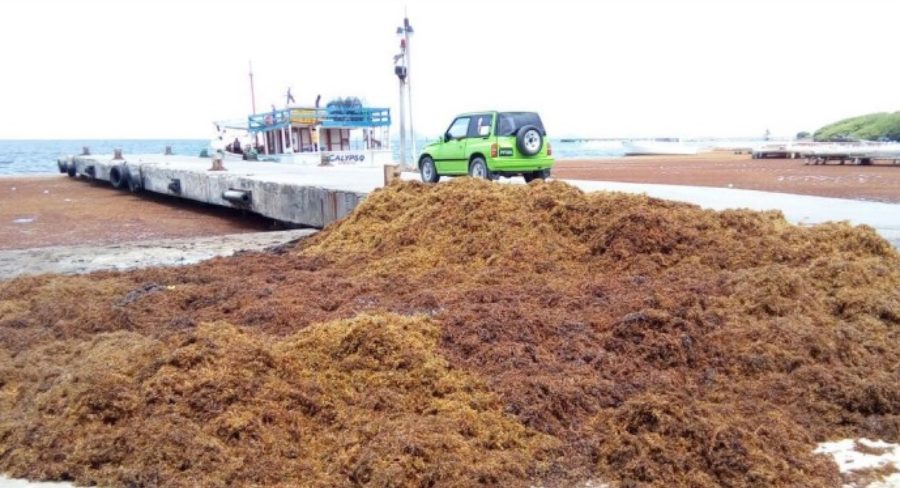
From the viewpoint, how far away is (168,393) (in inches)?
155

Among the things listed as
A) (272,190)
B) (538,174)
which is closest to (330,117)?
(272,190)

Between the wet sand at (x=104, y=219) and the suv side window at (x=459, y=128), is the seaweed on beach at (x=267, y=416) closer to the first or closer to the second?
the wet sand at (x=104, y=219)

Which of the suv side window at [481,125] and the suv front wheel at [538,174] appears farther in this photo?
the suv front wheel at [538,174]

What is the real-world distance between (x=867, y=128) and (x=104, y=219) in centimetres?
7305

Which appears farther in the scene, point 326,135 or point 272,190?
point 326,135

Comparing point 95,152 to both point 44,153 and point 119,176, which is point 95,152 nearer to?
point 44,153

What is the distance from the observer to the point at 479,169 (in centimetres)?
1463

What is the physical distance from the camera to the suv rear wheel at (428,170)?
16094 mm

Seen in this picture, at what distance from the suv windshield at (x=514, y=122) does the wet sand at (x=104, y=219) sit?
592 cm

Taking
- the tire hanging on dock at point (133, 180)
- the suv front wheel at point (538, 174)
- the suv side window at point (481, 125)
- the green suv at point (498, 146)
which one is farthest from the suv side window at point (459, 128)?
the tire hanging on dock at point (133, 180)

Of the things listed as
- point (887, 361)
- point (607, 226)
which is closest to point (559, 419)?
point (887, 361)

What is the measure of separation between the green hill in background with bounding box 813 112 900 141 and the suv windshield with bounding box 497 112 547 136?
5562 centimetres

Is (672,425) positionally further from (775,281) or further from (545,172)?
(545,172)

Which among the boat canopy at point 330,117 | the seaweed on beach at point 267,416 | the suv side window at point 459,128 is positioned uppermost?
the boat canopy at point 330,117
